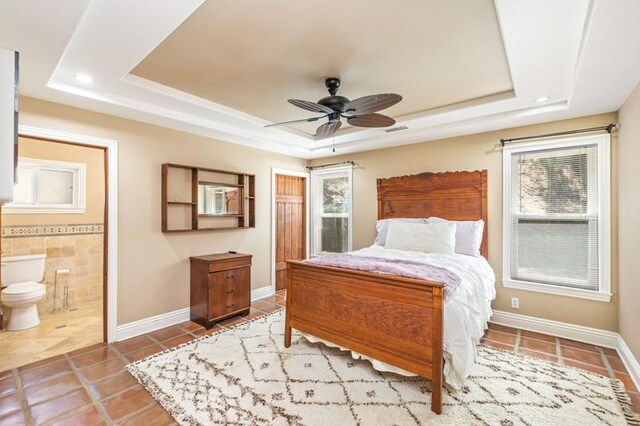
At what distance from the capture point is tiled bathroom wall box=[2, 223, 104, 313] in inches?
150

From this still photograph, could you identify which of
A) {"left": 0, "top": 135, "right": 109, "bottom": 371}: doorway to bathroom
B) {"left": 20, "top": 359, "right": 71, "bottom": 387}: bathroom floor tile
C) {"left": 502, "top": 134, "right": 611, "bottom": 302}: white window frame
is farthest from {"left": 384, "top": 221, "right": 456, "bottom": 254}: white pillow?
{"left": 20, "top": 359, "right": 71, "bottom": 387}: bathroom floor tile

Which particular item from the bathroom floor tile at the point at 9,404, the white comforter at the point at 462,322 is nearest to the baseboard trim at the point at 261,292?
the white comforter at the point at 462,322

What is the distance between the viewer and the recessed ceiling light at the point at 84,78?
2375 mm

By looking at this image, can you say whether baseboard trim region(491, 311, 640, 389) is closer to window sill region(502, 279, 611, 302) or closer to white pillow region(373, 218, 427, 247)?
window sill region(502, 279, 611, 302)

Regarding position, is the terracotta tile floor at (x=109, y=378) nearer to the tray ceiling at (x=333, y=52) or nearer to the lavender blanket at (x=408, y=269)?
the lavender blanket at (x=408, y=269)

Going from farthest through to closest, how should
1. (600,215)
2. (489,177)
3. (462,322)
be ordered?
(489,177) → (600,215) → (462,322)

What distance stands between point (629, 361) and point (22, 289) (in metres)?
6.03

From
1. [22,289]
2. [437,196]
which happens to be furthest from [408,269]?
[22,289]

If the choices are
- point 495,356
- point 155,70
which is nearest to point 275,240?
point 155,70

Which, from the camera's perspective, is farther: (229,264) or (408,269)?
(229,264)

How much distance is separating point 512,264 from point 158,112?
171 inches

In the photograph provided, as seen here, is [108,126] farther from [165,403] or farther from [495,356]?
[495,356]

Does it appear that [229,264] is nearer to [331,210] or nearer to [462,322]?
[331,210]

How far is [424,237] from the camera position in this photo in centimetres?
357
